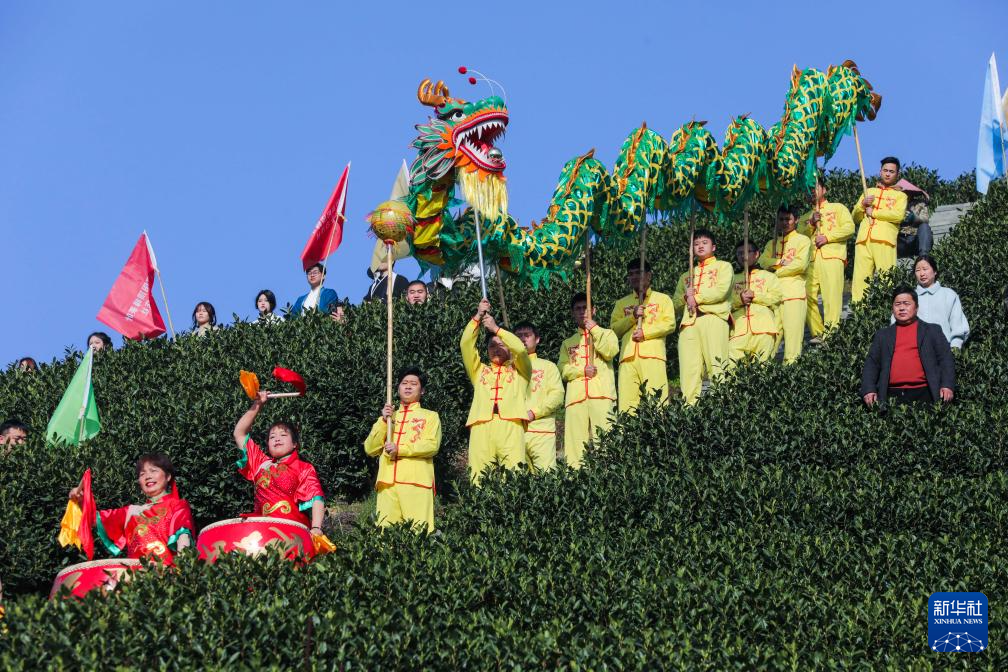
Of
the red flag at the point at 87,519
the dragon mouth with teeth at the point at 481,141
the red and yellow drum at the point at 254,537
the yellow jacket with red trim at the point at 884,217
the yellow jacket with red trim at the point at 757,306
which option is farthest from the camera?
the yellow jacket with red trim at the point at 884,217

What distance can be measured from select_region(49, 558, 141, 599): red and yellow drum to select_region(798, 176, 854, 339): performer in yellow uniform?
8391 mm

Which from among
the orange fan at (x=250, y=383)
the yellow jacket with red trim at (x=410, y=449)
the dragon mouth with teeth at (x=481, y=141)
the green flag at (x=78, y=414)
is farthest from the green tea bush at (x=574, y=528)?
the dragon mouth with teeth at (x=481, y=141)

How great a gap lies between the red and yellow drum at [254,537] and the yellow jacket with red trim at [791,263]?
659cm

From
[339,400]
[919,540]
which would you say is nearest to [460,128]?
[339,400]

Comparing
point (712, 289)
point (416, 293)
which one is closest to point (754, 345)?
point (712, 289)

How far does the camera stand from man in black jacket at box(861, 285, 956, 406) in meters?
10.9

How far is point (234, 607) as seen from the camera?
7.43 meters

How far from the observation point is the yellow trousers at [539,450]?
11445 millimetres

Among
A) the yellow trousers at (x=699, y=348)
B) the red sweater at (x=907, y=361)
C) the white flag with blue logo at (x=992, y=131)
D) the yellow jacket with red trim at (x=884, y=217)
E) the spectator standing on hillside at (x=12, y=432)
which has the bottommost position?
the spectator standing on hillside at (x=12, y=432)

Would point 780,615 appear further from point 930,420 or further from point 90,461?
point 90,461

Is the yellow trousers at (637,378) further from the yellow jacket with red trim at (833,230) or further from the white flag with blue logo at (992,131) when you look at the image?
the white flag with blue logo at (992,131)

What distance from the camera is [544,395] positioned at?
1148cm

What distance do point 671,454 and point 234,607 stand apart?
14.8 ft

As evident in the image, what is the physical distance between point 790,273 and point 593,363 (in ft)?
9.07
